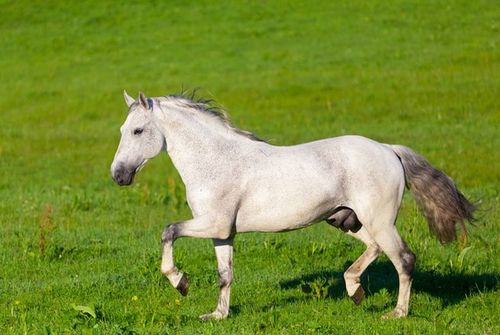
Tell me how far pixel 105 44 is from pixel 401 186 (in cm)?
3012

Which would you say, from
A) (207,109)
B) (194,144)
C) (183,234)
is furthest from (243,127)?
(183,234)

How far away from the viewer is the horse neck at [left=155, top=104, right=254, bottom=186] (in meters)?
9.12

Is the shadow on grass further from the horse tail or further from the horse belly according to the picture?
the horse belly

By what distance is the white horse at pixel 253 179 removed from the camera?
8945 mm

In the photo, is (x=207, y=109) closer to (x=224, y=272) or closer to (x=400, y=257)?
(x=224, y=272)

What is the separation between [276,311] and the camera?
927cm

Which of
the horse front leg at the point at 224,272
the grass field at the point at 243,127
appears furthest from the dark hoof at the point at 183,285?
the horse front leg at the point at 224,272

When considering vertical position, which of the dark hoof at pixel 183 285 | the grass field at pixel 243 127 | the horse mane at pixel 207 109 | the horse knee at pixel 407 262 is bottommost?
the grass field at pixel 243 127

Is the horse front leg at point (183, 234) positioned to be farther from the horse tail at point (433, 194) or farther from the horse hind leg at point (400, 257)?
the horse tail at point (433, 194)

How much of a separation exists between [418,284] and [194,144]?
3123 mm

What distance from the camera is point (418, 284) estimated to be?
34.9 ft

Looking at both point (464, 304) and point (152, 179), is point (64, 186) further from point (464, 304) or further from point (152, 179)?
point (464, 304)

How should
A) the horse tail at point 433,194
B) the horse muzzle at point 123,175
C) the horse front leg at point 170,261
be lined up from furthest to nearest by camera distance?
the horse tail at point 433,194
the horse muzzle at point 123,175
the horse front leg at point 170,261

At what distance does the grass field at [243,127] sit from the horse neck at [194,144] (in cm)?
135
